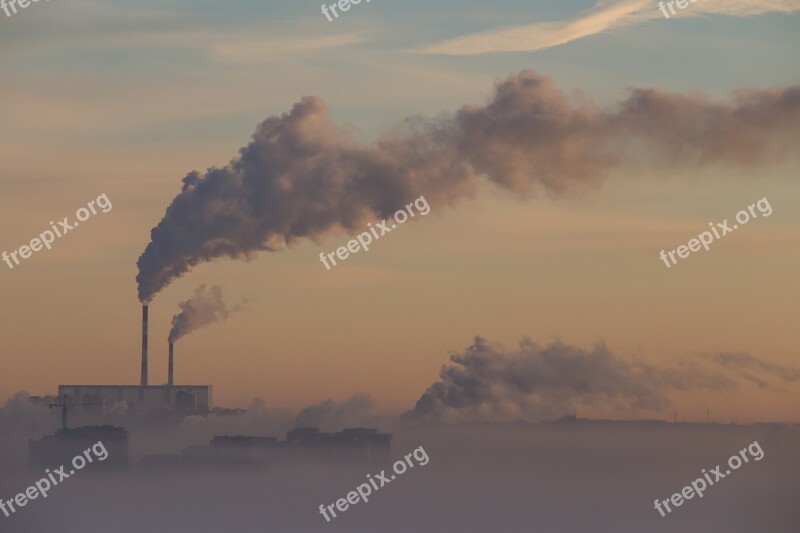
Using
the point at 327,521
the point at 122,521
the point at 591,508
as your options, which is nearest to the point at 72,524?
the point at 122,521

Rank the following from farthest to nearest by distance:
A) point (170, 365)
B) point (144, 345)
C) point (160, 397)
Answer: point (160, 397)
point (170, 365)
point (144, 345)

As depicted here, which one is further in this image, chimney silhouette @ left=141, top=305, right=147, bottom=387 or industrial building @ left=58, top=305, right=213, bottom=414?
industrial building @ left=58, top=305, right=213, bottom=414

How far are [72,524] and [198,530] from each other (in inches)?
680

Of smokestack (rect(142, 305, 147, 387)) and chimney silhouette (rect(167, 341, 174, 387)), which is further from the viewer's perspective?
chimney silhouette (rect(167, 341, 174, 387))

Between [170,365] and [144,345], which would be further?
[170,365]

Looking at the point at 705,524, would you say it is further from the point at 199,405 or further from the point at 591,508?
the point at 199,405

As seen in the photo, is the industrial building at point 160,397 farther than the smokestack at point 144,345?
Yes

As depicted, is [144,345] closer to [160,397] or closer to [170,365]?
[170,365]

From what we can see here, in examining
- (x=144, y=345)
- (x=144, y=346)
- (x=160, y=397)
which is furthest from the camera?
(x=160, y=397)

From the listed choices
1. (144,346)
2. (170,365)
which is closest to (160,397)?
(170,365)

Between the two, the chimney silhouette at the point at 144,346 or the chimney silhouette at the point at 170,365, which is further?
the chimney silhouette at the point at 170,365

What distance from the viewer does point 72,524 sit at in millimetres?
190500

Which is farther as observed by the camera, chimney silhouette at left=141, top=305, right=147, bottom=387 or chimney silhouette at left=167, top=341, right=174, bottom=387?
chimney silhouette at left=167, top=341, right=174, bottom=387

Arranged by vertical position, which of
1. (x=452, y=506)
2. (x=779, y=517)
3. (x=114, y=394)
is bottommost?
(x=779, y=517)
